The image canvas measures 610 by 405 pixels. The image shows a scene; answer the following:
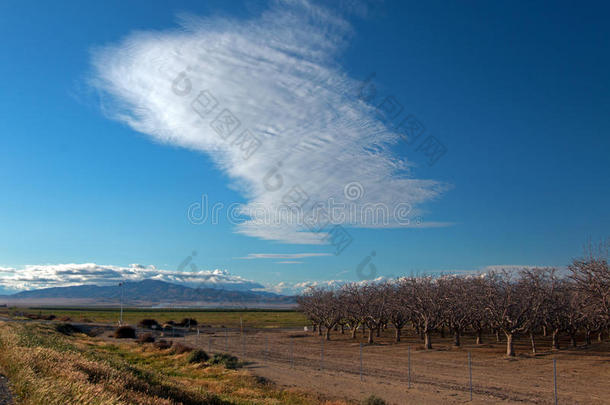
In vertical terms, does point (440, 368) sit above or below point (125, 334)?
above

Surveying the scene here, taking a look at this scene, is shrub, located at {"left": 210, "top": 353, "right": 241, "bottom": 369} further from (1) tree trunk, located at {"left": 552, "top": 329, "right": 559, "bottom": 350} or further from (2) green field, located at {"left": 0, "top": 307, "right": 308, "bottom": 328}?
(2) green field, located at {"left": 0, "top": 307, "right": 308, "bottom": 328}

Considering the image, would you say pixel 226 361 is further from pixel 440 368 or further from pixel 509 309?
pixel 509 309

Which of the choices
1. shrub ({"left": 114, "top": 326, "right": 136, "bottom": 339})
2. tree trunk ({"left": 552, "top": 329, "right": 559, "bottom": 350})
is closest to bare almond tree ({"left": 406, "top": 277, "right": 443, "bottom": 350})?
tree trunk ({"left": 552, "top": 329, "right": 559, "bottom": 350})

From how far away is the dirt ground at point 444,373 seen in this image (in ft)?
75.4

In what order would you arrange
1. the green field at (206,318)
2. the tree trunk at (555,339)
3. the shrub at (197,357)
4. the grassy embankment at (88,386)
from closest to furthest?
1. the grassy embankment at (88,386)
2. the shrub at (197,357)
3. the tree trunk at (555,339)
4. the green field at (206,318)

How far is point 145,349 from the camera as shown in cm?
4628

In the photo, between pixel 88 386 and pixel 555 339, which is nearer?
pixel 88 386

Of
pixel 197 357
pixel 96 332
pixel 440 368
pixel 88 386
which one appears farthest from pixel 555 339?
pixel 96 332

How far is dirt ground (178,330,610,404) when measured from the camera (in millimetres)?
22969

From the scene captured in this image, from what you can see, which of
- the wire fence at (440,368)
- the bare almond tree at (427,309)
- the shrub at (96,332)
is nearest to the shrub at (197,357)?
the wire fence at (440,368)

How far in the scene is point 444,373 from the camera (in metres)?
30.0

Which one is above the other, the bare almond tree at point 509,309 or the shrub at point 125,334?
the bare almond tree at point 509,309

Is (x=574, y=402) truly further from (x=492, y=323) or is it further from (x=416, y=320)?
(x=416, y=320)

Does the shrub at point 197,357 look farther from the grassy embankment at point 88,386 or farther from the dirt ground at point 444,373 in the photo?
the grassy embankment at point 88,386
